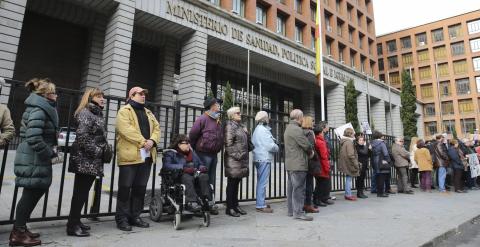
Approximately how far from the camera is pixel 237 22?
20.7 m

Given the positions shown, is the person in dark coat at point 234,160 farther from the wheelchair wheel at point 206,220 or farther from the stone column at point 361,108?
the stone column at point 361,108

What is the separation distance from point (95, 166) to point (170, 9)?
14.9 metres

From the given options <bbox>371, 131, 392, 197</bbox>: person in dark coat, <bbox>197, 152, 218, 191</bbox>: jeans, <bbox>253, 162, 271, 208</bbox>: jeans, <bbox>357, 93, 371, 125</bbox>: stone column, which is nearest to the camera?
<bbox>197, 152, 218, 191</bbox>: jeans

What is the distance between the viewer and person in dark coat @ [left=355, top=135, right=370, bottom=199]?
8.98 metres

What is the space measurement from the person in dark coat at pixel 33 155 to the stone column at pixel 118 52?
11.9m

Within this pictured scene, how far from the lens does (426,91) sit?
56406mm

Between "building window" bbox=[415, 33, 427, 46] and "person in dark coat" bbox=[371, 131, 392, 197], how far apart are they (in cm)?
5790

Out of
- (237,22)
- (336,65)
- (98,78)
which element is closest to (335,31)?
(336,65)

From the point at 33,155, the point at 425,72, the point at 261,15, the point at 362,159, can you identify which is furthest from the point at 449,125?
the point at 33,155

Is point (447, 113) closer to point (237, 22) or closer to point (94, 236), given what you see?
point (237, 22)

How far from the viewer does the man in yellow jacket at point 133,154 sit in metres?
4.36

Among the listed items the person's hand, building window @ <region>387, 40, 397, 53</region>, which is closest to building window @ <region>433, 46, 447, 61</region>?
building window @ <region>387, 40, 397, 53</region>

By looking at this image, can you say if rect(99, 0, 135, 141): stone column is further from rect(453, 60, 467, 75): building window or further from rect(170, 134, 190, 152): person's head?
rect(453, 60, 467, 75): building window

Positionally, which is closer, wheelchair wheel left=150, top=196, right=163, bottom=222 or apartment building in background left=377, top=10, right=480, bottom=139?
wheelchair wheel left=150, top=196, right=163, bottom=222
